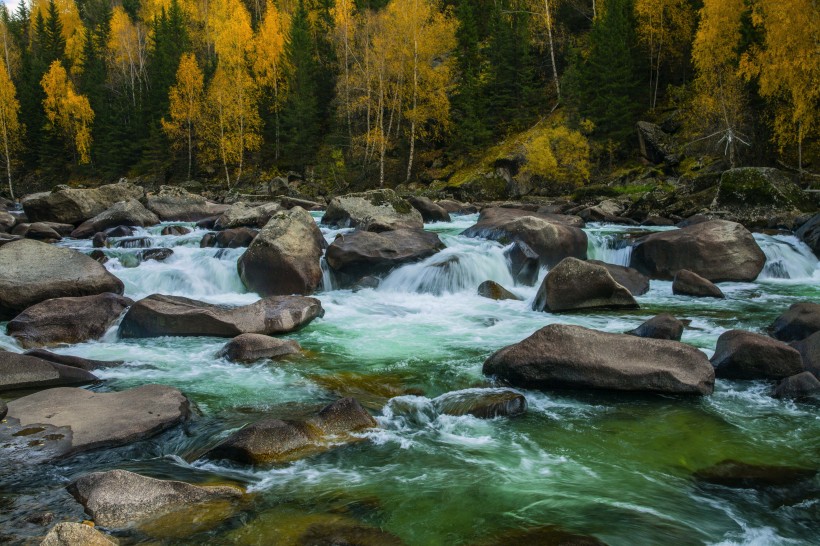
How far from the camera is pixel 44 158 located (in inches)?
2045

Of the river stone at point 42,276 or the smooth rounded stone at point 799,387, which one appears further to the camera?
the river stone at point 42,276

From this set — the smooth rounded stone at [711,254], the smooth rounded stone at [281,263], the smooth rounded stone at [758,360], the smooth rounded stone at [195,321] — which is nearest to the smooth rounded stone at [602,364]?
the smooth rounded stone at [758,360]

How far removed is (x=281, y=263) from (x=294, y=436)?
735 cm

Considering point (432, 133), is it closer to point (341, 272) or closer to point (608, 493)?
point (341, 272)

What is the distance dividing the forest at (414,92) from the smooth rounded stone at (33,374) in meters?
24.6

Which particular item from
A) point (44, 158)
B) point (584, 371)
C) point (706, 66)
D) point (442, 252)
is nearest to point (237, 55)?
point (44, 158)

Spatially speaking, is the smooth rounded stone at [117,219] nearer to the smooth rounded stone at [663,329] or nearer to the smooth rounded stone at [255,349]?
the smooth rounded stone at [255,349]

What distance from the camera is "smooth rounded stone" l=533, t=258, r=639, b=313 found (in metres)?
10.7

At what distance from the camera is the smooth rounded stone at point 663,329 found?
324 inches

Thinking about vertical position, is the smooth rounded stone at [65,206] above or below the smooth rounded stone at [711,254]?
above

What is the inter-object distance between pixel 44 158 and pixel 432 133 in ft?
116

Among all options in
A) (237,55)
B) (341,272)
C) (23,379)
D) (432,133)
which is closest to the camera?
(23,379)

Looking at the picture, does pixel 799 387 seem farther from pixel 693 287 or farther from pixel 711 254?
pixel 711 254

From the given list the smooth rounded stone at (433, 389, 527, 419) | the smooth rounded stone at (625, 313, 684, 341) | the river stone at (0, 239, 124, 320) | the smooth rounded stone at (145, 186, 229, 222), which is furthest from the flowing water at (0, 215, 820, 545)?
the smooth rounded stone at (145, 186, 229, 222)
